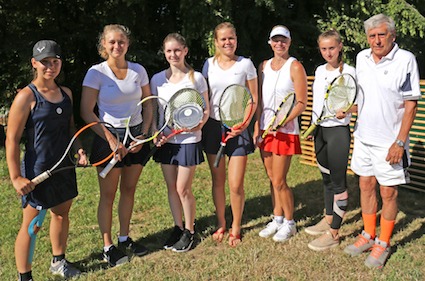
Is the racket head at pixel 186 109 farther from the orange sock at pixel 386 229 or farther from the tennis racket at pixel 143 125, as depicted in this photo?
the orange sock at pixel 386 229

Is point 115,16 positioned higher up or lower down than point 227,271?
higher up

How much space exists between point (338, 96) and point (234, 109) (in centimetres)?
104

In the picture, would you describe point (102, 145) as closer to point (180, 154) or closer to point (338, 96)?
point (180, 154)

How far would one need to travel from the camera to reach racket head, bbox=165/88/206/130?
4.17 metres

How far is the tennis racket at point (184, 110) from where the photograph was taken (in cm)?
417

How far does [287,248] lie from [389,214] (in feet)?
3.51

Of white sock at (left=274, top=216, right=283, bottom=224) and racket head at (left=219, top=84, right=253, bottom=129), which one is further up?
racket head at (left=219, top=84, right=253, bottom=129)

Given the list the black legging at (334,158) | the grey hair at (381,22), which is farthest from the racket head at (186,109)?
the grey hair at (381,22)

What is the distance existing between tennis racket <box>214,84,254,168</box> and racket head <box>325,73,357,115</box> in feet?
2.60

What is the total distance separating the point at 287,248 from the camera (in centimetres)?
459

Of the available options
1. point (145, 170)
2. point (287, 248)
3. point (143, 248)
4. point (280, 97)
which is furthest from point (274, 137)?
point (145, 170)

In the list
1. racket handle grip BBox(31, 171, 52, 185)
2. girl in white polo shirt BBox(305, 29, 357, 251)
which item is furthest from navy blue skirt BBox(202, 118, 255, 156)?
racket handle grip BBox(31, 171, 52, 185)

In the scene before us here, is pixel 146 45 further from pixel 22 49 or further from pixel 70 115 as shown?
pixel 70 115

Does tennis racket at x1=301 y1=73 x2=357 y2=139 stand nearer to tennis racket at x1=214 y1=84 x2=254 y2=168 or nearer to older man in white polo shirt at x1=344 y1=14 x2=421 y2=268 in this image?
older man in white polo shirt at x1=344 y1=14 x2=421 y2=268
